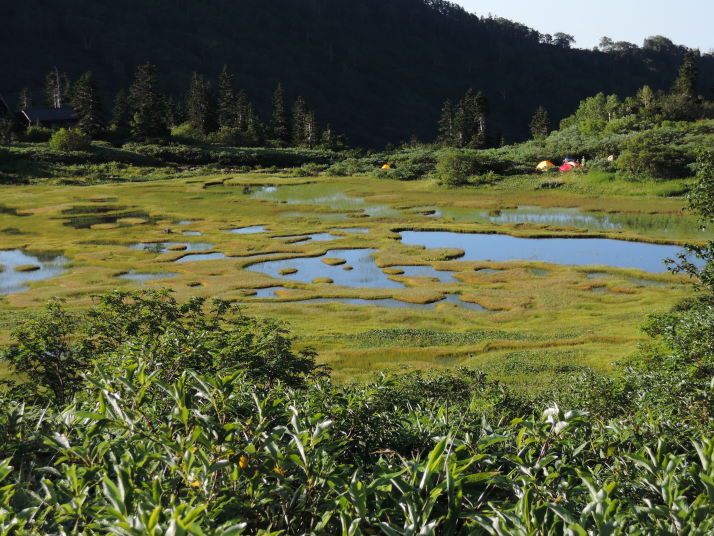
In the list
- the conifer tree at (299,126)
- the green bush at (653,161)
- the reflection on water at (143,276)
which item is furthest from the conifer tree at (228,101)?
the reflection on water at (143,276)

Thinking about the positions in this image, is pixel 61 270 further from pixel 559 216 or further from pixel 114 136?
pixel 114 136

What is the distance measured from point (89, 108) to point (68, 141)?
18222 mm

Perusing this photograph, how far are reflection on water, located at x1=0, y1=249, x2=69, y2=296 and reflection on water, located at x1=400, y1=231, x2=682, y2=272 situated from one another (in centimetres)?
3270

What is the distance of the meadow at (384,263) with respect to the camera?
3017cm

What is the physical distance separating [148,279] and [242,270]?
25.1ft

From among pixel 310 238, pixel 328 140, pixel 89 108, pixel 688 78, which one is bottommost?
pixel 310 238

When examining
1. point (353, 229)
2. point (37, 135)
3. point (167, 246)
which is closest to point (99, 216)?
point (167, 246)

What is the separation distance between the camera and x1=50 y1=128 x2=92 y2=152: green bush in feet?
374

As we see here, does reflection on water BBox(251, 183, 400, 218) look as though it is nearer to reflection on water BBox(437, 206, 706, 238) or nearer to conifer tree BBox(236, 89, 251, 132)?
reflection on water BBox(437, 206, 706, 238)

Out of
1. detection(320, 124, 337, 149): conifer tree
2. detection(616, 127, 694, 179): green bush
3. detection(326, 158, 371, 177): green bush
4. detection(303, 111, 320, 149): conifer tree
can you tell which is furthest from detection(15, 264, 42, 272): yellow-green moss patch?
detection(320, 124, 337, 149): conifer tree

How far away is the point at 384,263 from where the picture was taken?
51.2 metres

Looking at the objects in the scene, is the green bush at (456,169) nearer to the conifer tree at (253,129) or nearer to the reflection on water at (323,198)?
the reflection on water at (323,198)

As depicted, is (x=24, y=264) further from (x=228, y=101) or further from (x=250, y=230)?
(x=228, y=101)

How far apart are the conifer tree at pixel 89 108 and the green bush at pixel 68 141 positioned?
522 inches
